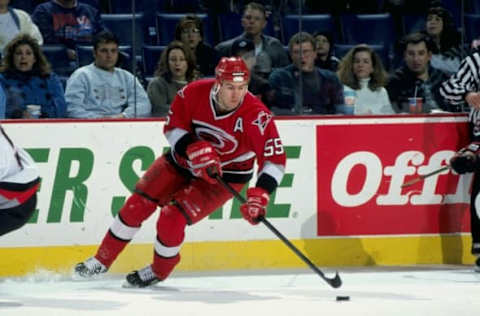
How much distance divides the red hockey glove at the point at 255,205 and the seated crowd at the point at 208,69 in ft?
4.24

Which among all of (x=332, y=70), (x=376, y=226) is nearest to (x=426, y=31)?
(x=332, y=70)

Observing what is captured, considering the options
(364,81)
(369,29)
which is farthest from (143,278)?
(369,29)

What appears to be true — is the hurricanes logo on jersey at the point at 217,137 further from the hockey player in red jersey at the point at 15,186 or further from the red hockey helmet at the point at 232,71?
the hockey player in red jersey at the point at 15,186

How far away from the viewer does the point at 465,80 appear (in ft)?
21.7

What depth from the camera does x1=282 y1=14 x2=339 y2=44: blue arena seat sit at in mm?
6840

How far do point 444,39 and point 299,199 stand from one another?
4.64ft

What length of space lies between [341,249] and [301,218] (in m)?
0.30

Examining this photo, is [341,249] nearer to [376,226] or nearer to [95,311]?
[376,226]

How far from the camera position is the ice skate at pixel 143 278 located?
5.81 metres

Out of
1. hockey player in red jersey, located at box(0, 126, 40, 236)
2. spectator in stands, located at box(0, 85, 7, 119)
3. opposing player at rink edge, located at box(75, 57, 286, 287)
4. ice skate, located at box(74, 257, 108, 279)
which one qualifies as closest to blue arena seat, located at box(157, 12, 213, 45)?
spectator in stands, located at box(0, 85, 7, 119)

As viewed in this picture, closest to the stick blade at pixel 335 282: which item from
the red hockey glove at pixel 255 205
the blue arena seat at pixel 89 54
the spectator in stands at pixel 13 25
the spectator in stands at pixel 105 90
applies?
the red hockey glove at pixel 255 205

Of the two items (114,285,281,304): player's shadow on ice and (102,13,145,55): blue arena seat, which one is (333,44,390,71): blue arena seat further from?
(114,285,281,304): player's shadow on ice

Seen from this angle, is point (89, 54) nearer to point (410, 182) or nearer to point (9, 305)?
point (9, 305)

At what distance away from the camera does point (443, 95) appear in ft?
22.0
